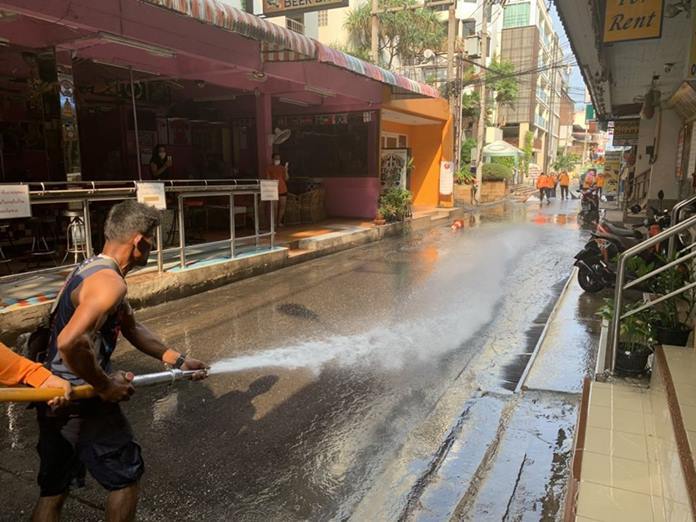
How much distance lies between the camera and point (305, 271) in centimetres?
973

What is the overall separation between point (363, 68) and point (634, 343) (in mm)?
8206

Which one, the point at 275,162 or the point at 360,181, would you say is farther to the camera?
the point at 360,181

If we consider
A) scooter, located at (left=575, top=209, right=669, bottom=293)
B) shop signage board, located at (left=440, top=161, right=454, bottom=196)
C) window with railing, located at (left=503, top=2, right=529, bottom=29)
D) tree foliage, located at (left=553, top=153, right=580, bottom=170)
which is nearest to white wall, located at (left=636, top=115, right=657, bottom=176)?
shop signage board, located at (left=440, top=161, right=454, bottom=196)

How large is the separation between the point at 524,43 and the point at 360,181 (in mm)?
43001

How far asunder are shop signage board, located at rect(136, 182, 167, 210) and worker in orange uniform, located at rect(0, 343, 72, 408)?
16.0 ft

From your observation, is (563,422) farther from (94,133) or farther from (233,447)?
(94,133)

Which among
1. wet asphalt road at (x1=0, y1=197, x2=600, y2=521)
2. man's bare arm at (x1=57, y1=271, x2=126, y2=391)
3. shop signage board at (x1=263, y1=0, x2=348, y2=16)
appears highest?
shop signage board at (x1=263, y1=0, x2=348, y2=16)

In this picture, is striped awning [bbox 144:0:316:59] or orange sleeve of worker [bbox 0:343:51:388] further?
striped awning [bbox 144:0:316:59]

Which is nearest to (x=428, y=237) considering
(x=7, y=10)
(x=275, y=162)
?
(x=275, y=162)

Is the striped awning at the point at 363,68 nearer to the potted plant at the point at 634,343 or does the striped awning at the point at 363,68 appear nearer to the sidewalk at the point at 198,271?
the sidewalk at the point at 198,271

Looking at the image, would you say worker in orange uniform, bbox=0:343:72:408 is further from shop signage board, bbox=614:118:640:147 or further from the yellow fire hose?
shop signage board, bbox=614:118:640:147

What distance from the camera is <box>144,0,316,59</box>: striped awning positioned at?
6.57 meters

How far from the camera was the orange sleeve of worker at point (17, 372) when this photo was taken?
2.22 meters

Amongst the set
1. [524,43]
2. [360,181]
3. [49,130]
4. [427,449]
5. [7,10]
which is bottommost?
[427,449]
